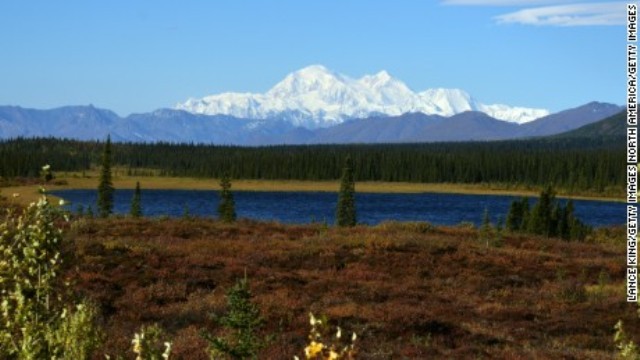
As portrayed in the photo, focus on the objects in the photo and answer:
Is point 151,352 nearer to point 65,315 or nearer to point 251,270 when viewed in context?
point 65,315

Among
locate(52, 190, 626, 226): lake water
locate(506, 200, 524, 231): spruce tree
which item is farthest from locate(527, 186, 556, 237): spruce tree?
locate(52, 190, 626, 226): lake water

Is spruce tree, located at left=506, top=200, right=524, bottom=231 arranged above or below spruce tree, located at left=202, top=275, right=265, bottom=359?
below

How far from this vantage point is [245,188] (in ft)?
616

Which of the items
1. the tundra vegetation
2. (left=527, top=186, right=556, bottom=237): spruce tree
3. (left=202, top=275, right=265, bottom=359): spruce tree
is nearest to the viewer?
the tundra vegetation

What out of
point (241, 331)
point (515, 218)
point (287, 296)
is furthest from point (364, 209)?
point (241, 331)

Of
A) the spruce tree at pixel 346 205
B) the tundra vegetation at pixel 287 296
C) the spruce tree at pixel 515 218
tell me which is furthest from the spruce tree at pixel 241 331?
the spruce tree at pixel 515 218

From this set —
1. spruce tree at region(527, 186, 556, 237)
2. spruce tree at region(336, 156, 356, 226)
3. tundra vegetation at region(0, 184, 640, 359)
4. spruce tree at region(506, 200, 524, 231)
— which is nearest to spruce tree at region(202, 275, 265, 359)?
tundra vegetation at region(0, 184, 640, 359)

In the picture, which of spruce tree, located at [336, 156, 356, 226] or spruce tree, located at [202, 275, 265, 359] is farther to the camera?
spruce tree, located at [336, 156, 356, 226]

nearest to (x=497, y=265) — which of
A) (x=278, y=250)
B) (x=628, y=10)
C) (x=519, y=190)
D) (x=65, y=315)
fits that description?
(x=278, y=250)

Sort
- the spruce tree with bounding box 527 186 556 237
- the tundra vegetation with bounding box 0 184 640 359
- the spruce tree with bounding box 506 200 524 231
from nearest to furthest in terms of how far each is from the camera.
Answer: the tundra vegetation with bounding box 0 184 640 359
the spruce tree with bounding box 527 186 556 237
the spruce tree with bounding box 506 200 524 231

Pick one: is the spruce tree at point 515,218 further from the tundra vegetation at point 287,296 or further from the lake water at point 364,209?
the lake water at point 364,209

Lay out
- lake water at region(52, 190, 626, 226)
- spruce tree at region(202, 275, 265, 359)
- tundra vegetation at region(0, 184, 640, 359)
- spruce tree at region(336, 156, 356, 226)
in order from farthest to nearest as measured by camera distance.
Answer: lake water at region(52, 190, 626, 226)
spruce tree at region(336, 156, 356, 226)
spruce tree at region(202, 275, 265, 359)
tundra vegetation at region(0, 184, 640, 359)

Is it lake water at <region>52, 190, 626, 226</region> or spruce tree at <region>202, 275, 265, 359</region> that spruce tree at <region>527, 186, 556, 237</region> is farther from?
spruce tree at <region>202, 275, 265, 359</region>

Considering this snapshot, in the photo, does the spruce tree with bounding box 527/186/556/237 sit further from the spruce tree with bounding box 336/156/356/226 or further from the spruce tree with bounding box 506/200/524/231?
the spruce tree with bounding box 336/156/356/226
